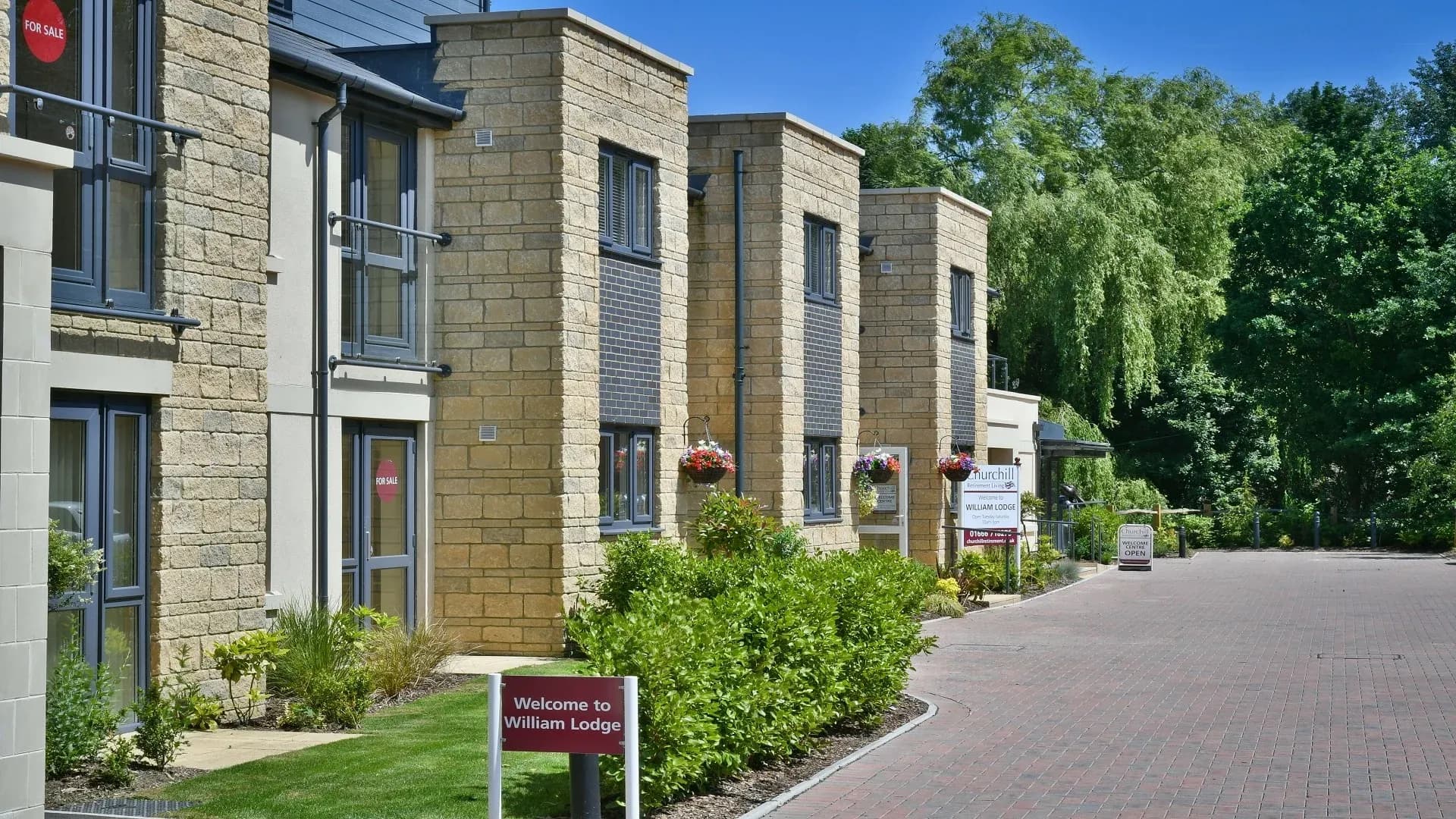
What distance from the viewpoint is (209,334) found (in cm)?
1311

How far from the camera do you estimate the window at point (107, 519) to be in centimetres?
1195

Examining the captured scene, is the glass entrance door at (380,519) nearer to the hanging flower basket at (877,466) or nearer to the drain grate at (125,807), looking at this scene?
the drain grate at (125,807)

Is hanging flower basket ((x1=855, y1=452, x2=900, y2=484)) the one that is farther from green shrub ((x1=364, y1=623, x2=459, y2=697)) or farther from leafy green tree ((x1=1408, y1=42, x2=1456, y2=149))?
leafy green tree ((x1=1408, y1=42, x2=1456, y2=149))

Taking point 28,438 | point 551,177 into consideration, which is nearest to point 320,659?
point 28,438

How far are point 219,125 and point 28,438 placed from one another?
4934 mm

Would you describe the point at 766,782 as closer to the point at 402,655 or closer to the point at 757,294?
the point at 402,655

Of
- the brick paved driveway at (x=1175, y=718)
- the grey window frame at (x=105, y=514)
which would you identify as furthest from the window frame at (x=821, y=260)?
the grey window frame at (x=105, y=514)

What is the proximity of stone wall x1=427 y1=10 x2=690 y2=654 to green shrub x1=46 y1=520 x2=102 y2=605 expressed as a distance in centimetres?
693

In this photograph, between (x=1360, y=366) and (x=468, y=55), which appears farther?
(x=1360, y=366)

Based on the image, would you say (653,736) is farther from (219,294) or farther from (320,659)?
(219,294)

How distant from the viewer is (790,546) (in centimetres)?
2241

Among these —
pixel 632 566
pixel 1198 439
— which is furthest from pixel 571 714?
pixel 1198 439

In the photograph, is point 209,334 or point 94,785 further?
point 209,334

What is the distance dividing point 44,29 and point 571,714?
6.54 meters
